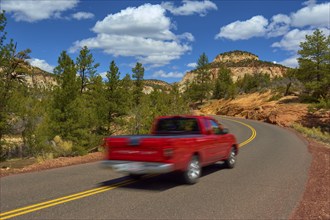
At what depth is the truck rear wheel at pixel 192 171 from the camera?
9.01 metres

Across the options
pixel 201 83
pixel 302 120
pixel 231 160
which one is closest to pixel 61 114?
pixel 231 160

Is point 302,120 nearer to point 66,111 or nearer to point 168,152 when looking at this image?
point 66,111

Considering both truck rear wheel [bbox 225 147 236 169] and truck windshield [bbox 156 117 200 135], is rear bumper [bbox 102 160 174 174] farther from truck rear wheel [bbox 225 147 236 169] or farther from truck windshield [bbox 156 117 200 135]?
truck rear wheel [bbox 225 147 236 169]

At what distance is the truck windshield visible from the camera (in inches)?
410

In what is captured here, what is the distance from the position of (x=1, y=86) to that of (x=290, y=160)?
15681 millimetres

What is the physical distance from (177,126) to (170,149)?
247 cm

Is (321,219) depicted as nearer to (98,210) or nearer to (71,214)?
(98,210)

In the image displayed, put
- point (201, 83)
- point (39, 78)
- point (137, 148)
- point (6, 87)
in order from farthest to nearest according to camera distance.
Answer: point (39, 78)
point (201, 83)
point (6, 87)
point (137, 148)

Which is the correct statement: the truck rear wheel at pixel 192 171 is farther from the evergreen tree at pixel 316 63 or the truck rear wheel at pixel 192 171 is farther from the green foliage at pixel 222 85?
the green foliage at pixel 222 85

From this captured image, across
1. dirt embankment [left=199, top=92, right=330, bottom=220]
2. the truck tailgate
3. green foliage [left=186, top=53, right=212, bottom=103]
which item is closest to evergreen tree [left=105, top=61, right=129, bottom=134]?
dirt embankment [left=199, top=92, right=330, bottom=220]

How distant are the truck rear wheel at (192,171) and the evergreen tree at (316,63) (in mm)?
39464

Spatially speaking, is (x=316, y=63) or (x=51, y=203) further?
(x=316, y=63)

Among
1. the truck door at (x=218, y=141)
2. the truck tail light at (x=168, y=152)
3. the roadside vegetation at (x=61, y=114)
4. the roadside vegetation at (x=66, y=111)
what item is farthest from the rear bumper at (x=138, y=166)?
the roadside vegetation at (x=61, y=114)

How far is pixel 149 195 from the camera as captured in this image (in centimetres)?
798
